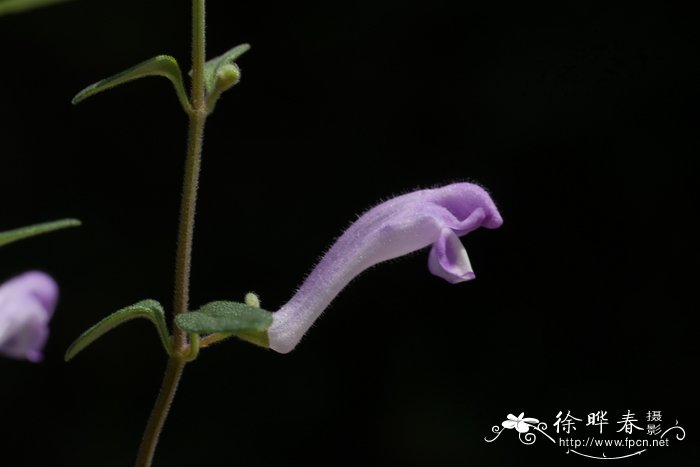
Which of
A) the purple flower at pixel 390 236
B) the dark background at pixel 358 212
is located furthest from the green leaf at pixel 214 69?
the dark background at pixel 358 212

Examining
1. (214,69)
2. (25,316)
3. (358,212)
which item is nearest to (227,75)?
(214,69)

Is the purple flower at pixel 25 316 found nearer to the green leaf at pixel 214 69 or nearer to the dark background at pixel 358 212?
the green leaf at pixel 214 69

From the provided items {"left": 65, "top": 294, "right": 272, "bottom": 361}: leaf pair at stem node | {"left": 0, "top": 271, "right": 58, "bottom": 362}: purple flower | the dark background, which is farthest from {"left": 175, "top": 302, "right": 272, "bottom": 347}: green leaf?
the dark background

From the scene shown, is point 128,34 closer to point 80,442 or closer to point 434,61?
point 434,61

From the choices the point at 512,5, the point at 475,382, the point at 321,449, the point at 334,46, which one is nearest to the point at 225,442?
the point at 321,449

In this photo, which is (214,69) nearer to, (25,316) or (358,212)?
(25,316)

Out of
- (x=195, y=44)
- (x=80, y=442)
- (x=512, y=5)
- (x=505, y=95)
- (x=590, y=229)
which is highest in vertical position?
(x=512, y=5)
